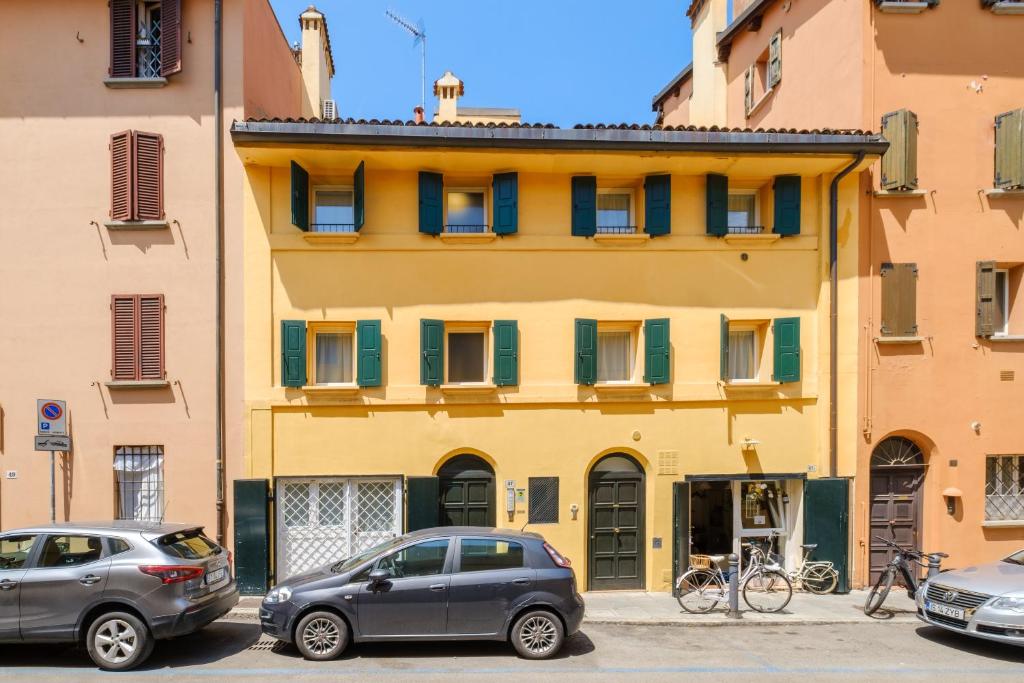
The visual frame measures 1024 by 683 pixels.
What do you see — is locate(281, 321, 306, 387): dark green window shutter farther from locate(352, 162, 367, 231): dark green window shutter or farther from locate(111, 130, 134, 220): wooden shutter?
locate(111, 130, 134, 220): wooden shutter

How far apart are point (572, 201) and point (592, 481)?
16.7 ft

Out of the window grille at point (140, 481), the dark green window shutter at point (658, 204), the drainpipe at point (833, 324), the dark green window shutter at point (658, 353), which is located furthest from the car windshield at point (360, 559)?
the drainpipe at point (833, 324)

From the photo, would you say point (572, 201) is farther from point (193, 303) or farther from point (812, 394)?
point (193, 303)

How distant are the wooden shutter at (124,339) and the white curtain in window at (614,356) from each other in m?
8.16

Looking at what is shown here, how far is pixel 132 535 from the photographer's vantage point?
25.1 feet

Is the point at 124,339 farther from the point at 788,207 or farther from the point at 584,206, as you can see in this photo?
the point at 788,207

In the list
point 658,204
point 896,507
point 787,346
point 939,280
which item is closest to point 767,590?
point 896,507

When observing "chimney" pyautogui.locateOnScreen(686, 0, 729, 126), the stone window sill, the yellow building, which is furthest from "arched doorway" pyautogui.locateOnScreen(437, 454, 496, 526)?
"chimney" pyautogui.locateOnScreen(686, 0, 729, 126)

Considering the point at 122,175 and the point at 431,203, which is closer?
the point at 122,175

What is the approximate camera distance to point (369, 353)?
10.9m

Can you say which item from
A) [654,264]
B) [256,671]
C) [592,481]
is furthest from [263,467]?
[654,264]

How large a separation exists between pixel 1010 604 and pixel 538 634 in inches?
234

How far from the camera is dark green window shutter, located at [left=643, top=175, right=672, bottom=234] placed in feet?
37.3

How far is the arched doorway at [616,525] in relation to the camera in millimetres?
11328
